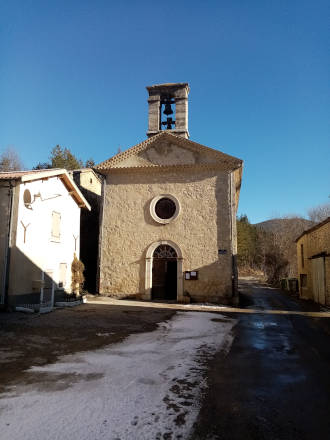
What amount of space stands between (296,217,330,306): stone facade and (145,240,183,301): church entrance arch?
7.08 meters

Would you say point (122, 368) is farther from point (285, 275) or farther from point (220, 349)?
point (285, 275)

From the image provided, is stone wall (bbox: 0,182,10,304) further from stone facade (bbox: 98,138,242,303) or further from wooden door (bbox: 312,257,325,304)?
wooden door (bbox: 312,257,325,304)

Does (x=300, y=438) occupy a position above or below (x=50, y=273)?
below

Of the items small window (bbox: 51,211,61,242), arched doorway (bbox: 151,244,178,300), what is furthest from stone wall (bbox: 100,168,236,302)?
small window (bbox: 51,211,61,242)

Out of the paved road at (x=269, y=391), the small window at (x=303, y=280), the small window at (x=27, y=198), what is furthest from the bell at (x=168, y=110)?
the paved road at (x=269, y=391)

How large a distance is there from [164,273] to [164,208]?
3423mm

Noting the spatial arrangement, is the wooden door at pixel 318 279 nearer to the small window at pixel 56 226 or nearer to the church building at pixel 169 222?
the church building at pixel 169 222

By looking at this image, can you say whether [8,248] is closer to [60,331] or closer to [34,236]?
[34,236]

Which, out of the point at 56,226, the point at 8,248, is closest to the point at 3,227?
the point at 8,248

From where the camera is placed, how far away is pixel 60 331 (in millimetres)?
8148

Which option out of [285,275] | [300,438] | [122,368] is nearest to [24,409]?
[122,368]

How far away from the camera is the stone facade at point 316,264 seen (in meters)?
15.0

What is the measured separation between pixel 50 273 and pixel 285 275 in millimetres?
28791

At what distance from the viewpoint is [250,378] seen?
4.86 meters
